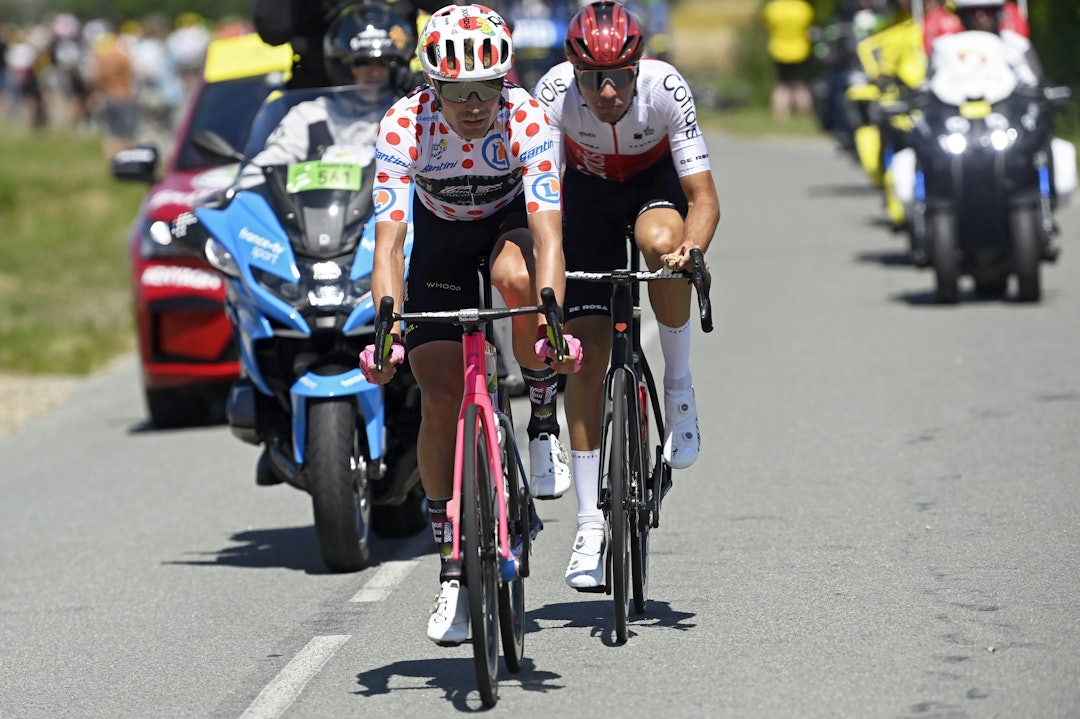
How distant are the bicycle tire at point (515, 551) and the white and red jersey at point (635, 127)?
3.72ft

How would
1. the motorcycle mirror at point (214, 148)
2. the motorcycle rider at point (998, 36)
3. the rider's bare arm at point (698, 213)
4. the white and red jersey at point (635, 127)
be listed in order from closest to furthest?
the rider's bare arm at point (698, 213) < the white and red jersey at point (635, 127) < the motorcycle mirror at point (214, 148) < the motorcycle rider at point (998, 36)

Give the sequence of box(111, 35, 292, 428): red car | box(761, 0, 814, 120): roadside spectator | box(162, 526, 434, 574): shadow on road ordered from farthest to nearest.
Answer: box(761, 0, 814, 120): roadside spectator → box(111, 35, 292, 428): red car → box(162, 526, 434, 574): shadow on road

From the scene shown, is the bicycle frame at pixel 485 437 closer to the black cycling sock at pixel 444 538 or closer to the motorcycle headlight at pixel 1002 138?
the black cycling sock at pixel 444 538

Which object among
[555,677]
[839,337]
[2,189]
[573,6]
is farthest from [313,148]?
[573,6]

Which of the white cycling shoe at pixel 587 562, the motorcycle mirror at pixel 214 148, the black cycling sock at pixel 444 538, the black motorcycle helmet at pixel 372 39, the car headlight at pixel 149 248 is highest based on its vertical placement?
the black motorcycle helmet at pixel 372 39

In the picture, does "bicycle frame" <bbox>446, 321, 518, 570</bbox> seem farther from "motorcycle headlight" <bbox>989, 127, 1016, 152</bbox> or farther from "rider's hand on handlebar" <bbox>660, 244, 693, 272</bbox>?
"motorcycle headlight" <bbox>989, 127, 1016, 152</bbox>

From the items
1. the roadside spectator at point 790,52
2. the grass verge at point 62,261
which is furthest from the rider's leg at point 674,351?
the roadside spectator at point 790,52

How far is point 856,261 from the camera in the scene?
18.6 metres

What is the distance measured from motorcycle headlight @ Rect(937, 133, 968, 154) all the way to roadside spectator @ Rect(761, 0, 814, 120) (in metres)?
22.4

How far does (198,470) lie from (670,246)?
5.18 metres

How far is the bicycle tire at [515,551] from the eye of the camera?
6.25 metres

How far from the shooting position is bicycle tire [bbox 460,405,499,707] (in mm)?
5855

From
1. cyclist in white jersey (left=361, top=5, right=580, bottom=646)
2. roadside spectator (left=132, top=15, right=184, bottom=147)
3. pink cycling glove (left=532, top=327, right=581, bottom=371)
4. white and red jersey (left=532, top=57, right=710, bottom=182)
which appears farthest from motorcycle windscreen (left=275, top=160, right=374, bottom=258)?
roadside spectator (left=132, top=15, right=184, bottom=147)

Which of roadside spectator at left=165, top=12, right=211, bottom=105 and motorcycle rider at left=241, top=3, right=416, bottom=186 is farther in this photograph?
roadside spectator at left=165, top=12, right=211, bottom=105
